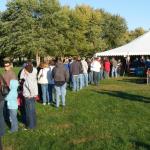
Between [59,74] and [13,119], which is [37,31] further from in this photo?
[13,119]

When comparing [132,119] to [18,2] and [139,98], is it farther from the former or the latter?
[18,2]

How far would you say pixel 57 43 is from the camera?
7575cm

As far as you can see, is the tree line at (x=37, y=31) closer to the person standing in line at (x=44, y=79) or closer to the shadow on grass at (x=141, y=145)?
the person standing in line at (x=44, y=79)

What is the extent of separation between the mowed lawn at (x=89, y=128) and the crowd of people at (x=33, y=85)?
406mm

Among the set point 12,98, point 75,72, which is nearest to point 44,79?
point 75,72

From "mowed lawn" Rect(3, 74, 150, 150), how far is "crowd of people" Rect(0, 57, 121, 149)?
0.41 meters

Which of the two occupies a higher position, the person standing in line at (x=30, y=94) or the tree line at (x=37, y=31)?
the tree line at (x=37, y=31)

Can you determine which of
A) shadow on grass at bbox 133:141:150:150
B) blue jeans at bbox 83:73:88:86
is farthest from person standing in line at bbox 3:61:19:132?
blue jeans at bbox 83:73:88:86

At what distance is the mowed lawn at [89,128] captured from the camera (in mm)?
9641

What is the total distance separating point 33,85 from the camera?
11734mm

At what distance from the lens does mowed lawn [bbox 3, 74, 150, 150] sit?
9.64 m

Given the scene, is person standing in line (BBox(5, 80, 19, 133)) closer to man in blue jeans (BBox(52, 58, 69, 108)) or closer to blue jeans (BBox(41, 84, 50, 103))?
man in blue jeans (BBox(52, 58, 69, 108))

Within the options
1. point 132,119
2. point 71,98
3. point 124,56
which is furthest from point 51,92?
point 124,56

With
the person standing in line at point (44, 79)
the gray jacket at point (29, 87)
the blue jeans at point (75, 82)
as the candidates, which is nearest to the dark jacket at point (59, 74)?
the person standing in line at point (44, 79)
